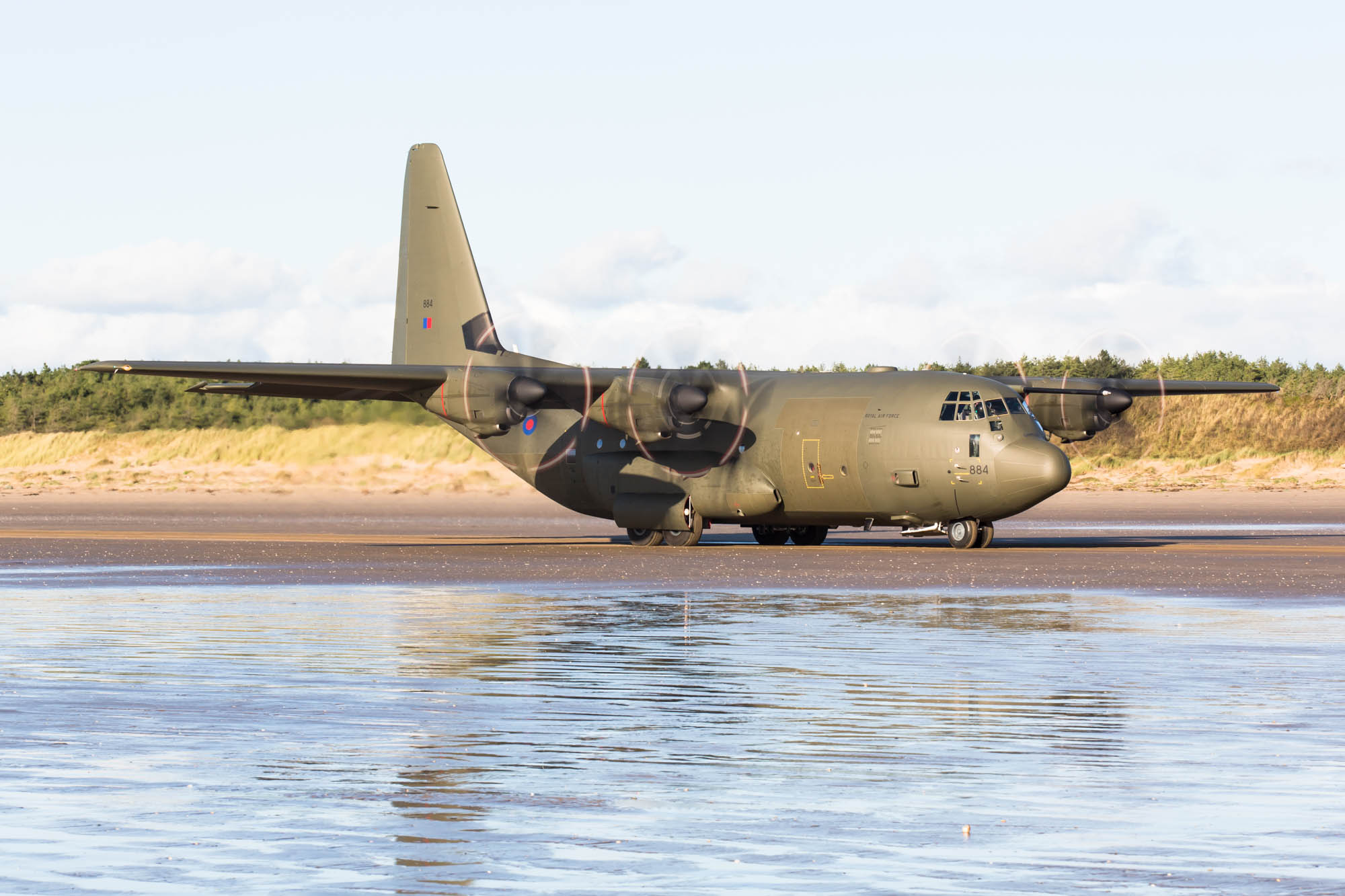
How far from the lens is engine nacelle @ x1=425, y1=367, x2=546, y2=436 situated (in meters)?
35.6

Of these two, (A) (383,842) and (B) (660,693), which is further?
(B) (660,693)

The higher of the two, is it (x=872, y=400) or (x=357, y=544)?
(x=872, y=400)

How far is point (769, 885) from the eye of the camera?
724cm

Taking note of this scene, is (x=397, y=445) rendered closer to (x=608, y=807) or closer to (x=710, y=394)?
(x=710, y=394)

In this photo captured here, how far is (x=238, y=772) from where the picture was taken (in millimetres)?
9867

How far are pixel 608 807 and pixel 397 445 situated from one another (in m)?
40.4

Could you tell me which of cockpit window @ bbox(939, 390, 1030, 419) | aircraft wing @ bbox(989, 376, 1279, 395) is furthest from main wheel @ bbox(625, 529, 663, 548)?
aircraft wing @ bbox(989, 376, 1279, 395)

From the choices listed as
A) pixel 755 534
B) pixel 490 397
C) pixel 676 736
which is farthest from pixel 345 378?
pixel 676 736

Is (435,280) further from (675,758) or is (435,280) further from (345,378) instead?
(675,758)

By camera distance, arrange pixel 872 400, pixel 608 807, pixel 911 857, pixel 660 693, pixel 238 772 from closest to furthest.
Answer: pixel 911 857
pixel 608 807
pixel 238 772
pixel 660 693
pixel 872 400

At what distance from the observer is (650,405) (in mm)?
36344

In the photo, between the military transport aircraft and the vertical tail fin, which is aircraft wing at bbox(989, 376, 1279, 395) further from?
the vertical tail fin

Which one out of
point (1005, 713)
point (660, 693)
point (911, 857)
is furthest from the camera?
point (660, 693)

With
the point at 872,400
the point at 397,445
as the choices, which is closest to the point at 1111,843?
the point at 872,400
